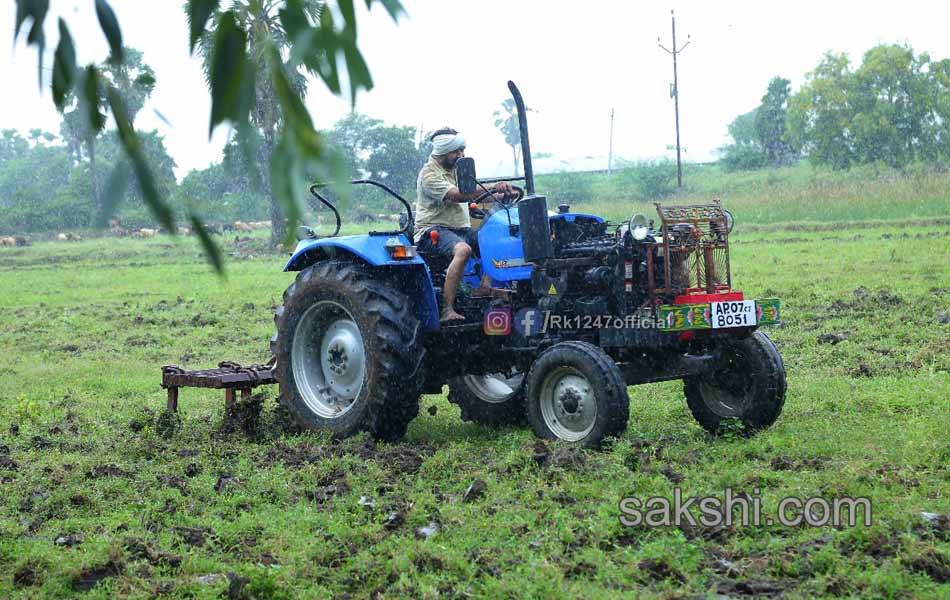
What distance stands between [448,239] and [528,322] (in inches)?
32.9

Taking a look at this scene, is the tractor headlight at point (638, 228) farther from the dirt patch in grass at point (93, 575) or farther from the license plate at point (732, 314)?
the dirt patch in grass at point (93, 575)

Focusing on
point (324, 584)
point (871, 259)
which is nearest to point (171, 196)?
point (324, 584)

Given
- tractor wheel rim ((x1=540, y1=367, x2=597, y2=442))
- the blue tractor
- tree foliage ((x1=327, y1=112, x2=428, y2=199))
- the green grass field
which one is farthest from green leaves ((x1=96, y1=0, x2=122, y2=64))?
tree foliage ((x1=327, y1=112, x2=428, y2=199))

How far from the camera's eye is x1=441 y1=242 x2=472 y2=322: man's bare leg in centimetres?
771

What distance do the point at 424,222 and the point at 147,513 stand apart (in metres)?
3.04

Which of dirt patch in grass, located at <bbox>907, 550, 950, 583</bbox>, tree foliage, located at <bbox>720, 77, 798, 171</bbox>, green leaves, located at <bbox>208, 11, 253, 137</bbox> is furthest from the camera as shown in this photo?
tree foliage, located at <bbox>720, 77, 798, 171</bbox>

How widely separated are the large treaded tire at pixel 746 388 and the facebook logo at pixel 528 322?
1064 millimetres

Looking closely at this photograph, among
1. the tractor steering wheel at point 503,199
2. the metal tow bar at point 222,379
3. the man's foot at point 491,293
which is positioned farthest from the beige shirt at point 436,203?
the metal tow bar at point 222,379

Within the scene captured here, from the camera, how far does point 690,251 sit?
23.9ft

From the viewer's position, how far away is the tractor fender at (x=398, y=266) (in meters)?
7.79

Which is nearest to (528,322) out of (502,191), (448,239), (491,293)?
(491,293)

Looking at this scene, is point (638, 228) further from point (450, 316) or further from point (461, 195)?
point (450, 316)

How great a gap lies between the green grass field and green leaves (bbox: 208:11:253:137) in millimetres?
356

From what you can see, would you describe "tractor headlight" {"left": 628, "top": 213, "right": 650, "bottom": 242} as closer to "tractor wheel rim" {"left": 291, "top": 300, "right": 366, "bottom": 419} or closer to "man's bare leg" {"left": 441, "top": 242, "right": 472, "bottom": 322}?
"man's bare leg" {"left": 441, "top": 242, "right": 472, "bottom": 322}
